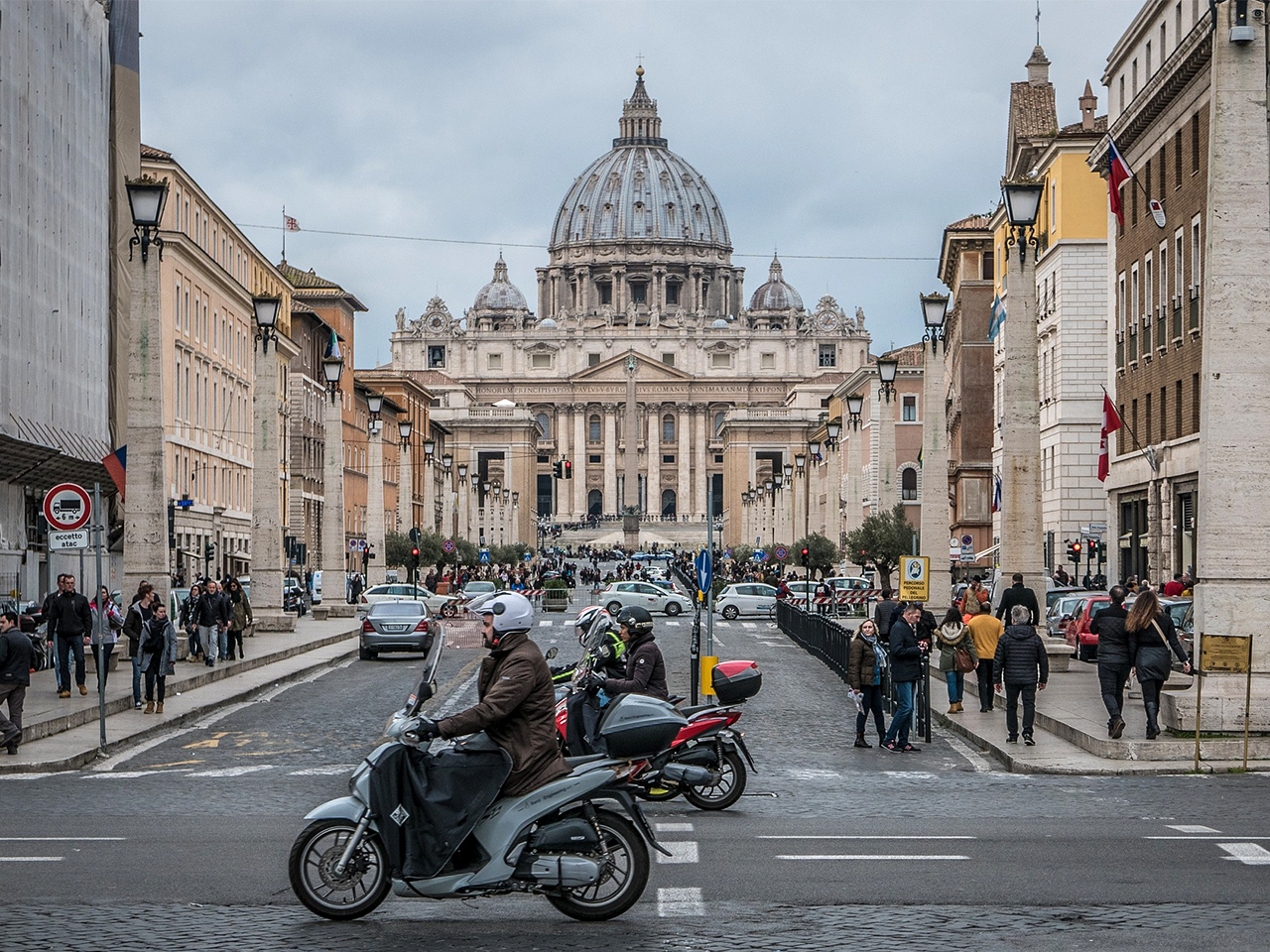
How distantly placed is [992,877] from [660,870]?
6.21ft

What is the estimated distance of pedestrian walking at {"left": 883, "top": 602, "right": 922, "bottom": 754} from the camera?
1966 centimetres

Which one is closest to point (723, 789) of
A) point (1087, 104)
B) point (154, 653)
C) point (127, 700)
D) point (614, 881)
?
point (614, 881)

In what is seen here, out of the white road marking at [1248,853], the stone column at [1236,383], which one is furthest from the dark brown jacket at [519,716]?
the stone column at [1236,383]

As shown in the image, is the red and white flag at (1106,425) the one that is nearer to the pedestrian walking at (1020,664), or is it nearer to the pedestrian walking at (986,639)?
the pedestrian walking at (986,639)

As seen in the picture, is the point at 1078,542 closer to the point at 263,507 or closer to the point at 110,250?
the point at 263,507

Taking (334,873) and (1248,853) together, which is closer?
(334,873)

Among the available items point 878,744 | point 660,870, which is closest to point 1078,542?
point 878,744

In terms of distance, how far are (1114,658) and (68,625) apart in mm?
12767

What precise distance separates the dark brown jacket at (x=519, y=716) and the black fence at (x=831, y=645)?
34.1 feet

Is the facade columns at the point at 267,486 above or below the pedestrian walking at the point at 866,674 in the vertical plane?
above

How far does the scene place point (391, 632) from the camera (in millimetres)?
37688

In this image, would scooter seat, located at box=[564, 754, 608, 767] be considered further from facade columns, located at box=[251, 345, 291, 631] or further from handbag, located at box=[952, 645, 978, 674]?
facade columns, located at box=[251, 345, 291, 631]

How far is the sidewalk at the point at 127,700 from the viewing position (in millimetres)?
19062

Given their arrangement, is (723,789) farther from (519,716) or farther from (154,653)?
(154,653)
